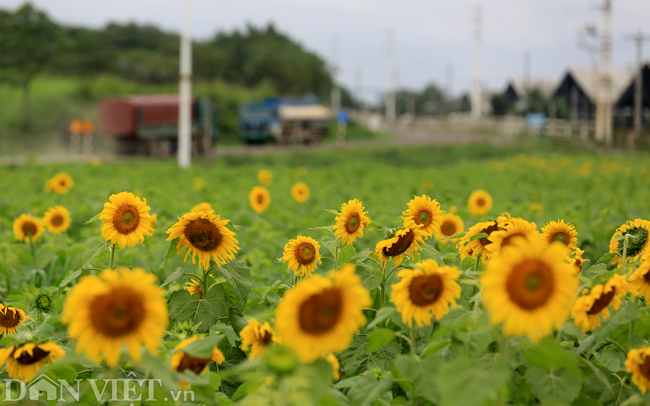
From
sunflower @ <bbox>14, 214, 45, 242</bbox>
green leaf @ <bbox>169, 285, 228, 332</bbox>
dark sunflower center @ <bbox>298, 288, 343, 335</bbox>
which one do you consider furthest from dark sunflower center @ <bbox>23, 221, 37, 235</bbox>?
dark sunflower center @ <bbox>298, 288, 343, 335</bbox>

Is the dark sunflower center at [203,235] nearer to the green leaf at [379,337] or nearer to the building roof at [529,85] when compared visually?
the green leaf at [379,337]

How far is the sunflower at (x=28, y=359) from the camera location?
2016 mm

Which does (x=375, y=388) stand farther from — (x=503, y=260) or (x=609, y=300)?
(x=609, y=300)

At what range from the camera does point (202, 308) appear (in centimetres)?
257

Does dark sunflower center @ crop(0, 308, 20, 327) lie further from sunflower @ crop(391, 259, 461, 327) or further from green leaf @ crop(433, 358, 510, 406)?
green leaf @ crop(433, 358, 510, 406)

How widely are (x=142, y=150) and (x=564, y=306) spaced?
25.5 m

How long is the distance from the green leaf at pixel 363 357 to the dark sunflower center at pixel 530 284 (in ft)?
3.22

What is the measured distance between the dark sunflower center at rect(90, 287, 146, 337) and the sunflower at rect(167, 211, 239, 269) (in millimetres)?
950

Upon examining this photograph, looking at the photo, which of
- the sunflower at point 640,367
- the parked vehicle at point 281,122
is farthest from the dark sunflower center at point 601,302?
the parked vehicle at point 281,122

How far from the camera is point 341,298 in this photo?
1592 mm

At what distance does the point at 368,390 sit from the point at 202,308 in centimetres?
84

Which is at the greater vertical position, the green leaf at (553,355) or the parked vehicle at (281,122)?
the parked vehicle at (281,122)

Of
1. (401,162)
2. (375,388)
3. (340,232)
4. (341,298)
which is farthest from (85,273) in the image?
(401,162)

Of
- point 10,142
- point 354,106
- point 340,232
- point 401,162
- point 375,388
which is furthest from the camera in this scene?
point 354,106
